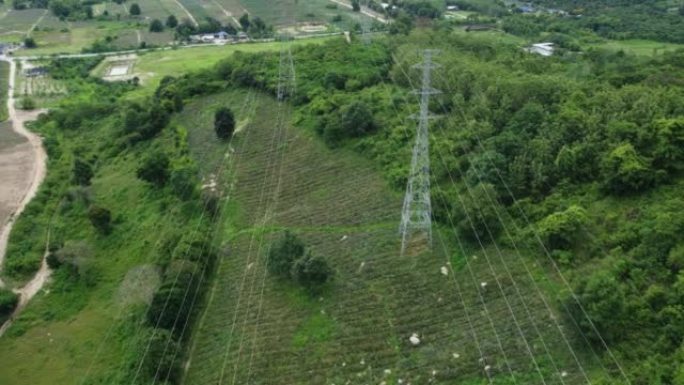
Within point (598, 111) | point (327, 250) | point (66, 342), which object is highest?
point (598, 111)

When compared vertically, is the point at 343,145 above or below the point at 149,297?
above

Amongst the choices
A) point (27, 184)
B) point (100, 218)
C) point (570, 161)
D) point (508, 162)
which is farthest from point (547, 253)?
point (27, 184)

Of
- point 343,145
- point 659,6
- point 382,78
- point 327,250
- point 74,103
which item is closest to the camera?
point 327,250

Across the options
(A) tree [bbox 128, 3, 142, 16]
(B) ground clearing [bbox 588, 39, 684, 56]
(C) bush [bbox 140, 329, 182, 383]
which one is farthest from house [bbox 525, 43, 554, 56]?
(A) tree [bbox 128, 3, 142, 16]

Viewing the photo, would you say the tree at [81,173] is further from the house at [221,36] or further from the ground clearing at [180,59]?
the house at [221,36]

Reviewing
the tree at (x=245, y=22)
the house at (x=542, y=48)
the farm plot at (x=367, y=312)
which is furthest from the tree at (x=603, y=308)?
the tree at (x=245, y=22)

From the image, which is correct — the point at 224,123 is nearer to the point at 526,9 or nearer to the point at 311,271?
the point at 311,271

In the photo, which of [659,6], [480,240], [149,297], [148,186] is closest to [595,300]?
[480,240]

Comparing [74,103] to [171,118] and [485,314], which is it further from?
[485,314]
